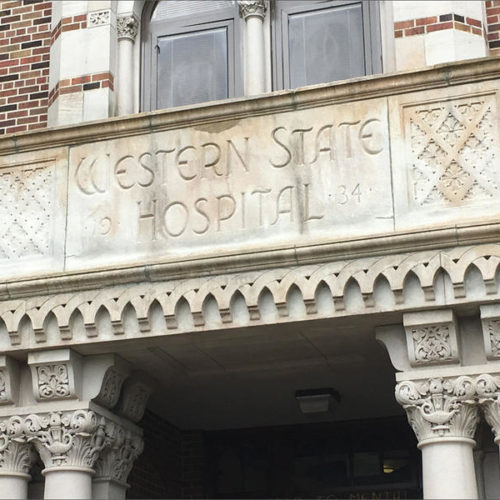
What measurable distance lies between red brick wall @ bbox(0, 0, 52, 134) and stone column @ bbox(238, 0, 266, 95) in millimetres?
1936

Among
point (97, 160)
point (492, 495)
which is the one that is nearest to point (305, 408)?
point (492, 495)

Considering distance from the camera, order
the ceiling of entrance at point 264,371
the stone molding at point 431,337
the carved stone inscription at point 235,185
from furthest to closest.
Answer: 1. the ceiling of entrance at point 264,371
2. the carved stone inscription at point 235,185
3. the stone molding at point 431,337

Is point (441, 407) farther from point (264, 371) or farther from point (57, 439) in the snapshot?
point (57, 439)

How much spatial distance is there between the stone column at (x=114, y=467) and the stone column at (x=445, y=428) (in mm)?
2394

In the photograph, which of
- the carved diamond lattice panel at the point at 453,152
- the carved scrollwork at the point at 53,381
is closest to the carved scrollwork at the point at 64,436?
the carved scrollwork at the point at 53,381

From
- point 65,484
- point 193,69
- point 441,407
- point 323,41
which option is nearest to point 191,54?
point 193,69

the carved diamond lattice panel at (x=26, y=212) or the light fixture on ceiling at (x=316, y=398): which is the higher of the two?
the carved diamond lattice panel at (x=26, y=212)

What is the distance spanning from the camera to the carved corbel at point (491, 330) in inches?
319

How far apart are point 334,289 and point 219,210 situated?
3.68 ft

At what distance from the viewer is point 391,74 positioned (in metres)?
8.63

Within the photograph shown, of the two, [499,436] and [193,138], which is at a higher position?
[193,138]

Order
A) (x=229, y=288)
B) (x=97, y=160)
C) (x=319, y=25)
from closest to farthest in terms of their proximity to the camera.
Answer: (x=229, y=288) < (x=97, y=160) < (x=319, y=25)

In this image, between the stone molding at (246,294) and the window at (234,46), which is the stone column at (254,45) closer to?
the window at (234,46)

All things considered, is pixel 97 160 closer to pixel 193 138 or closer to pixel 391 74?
pixel 193 138
